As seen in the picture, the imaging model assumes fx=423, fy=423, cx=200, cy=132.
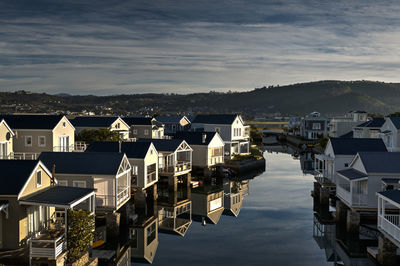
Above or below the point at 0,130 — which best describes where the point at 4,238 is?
below

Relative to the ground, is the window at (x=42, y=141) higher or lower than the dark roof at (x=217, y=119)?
lower

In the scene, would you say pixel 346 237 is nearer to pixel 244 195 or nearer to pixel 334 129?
pixel 244 195

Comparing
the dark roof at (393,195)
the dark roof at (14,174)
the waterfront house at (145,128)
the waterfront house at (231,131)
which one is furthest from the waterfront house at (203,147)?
the dark roof at (14,174)

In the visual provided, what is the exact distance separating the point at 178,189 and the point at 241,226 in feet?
54.9

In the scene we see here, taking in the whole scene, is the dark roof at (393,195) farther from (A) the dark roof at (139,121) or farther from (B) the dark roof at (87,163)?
(A) the dark roof at (139,121)

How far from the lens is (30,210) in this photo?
920 inches

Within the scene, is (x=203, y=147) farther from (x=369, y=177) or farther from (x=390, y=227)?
(x=390, y=227)

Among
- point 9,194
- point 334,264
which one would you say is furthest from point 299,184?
point 9,194

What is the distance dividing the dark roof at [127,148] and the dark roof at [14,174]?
679 inches

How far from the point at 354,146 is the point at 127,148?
22.9 meters

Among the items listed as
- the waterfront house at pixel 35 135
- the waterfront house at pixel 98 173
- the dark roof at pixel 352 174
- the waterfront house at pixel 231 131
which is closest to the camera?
the waterfront house at pixel 98 173

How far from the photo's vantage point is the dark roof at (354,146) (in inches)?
1671

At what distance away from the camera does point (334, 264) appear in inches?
1117

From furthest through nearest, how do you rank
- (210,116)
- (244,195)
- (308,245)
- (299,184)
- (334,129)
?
1. (334,129)
2. (210,116)
3. (299,184)
4. (244,195)
5. (308,245)
